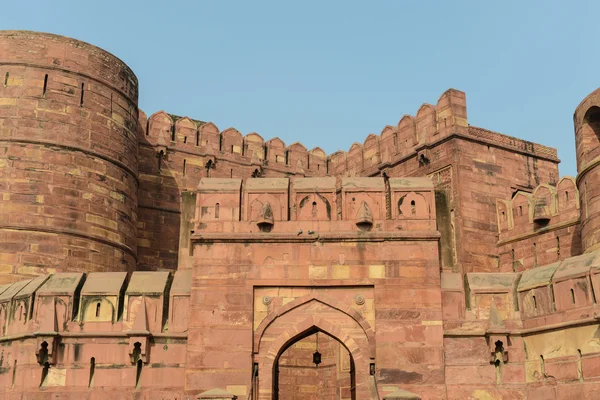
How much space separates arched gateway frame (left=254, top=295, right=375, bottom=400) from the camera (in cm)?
1112

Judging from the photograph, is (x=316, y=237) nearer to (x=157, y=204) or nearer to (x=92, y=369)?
(x=92, y=369)

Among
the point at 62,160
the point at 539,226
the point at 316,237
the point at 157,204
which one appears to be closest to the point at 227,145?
the point at 157,204

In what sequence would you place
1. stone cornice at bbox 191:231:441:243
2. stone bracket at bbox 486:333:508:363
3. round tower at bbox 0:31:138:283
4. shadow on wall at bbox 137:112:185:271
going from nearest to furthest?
stone bracket at bbox 486:333:508:363
stone cornice at bbox 191:231:441:243
round tower at bbox 0:31:138:283
shadow on wall at bbox 137:112:185:271

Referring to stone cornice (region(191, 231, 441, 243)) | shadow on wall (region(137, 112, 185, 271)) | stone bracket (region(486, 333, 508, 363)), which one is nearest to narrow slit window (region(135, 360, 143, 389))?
stone cornice (region(191, 231, 441, 243))

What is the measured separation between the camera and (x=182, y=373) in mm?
11289

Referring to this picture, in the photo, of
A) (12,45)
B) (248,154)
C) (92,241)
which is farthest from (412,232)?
(248,154)

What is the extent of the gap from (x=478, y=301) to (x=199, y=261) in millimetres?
3932

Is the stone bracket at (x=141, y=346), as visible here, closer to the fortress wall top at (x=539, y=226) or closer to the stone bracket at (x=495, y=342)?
the stone bracket at (x=495, y=342)

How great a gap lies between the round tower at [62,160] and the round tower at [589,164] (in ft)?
32.1

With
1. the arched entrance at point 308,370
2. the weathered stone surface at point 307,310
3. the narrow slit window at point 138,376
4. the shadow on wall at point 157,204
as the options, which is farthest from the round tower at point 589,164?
the shadow on wall at point 157,204

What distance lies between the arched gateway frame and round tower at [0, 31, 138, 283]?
729cm

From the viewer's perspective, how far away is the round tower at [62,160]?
17031 mm

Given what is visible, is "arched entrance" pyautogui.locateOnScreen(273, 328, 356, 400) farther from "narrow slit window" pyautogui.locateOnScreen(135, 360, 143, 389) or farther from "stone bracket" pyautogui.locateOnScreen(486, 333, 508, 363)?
"stone bracket" pyautogui.locateOnScreen(486, 333, 508, 363)

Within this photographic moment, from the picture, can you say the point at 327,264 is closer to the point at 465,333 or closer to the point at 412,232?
the point at 412,232
